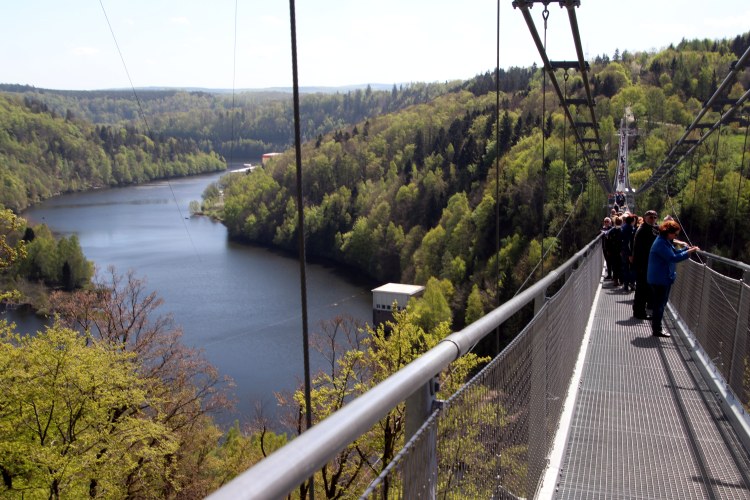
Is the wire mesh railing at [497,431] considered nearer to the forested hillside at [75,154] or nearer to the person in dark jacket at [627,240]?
the person in dark jacket at [627,240]

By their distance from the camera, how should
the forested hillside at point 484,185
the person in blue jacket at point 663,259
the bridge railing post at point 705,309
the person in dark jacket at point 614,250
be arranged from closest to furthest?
the bridge railing post at point 705,309, the person in blue jacket at point 663,259, the person in dark jacket at point 614,250, the forested hillside at point 484,185

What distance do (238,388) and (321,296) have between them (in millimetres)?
21733

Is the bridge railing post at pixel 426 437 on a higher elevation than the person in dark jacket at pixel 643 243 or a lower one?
higher

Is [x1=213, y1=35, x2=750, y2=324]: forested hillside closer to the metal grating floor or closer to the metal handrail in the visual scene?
the metal grating floor

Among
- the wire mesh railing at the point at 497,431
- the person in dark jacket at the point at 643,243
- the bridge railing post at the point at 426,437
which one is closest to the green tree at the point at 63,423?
the person in dark jacket at the point at 643,243

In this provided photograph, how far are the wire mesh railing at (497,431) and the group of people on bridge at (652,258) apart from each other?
7.76ft

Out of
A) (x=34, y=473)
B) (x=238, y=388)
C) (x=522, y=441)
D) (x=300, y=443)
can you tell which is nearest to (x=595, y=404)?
(x=522, y=441)

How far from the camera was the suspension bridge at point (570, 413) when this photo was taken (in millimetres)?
1438

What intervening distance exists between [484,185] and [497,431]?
6828 cm

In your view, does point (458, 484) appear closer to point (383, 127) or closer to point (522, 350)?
point (522, 350)

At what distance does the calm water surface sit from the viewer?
32.5 m

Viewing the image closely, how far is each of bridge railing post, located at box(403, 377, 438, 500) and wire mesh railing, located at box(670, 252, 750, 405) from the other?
347 cm

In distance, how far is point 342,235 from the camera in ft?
240

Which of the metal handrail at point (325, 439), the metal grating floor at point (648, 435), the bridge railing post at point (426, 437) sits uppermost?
the metal handrail at point (325, 439)
